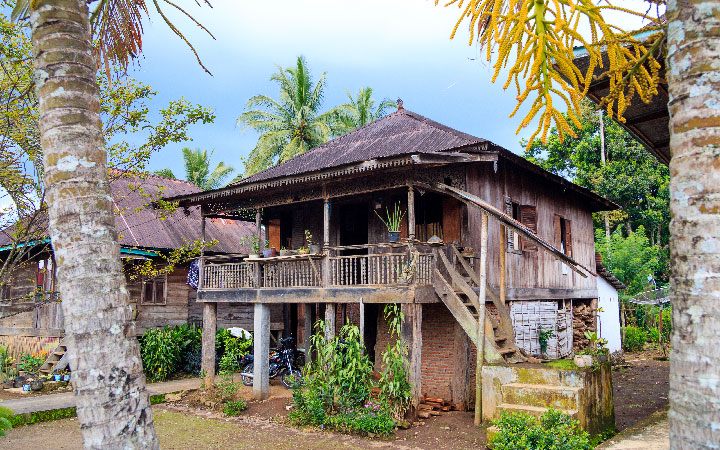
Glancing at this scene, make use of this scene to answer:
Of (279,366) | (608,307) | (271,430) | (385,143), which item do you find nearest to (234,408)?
(271,430)

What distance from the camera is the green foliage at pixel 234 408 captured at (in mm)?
12352

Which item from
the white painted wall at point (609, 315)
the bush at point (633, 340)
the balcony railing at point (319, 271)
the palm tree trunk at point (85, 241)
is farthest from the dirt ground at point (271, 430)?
the bush at point (633, 340)

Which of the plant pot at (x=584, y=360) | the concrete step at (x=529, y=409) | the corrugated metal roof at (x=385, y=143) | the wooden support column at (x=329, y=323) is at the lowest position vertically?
the concrete step at (x=529, y=409)

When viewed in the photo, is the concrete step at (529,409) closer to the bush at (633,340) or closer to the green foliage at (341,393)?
the green foliage at (341,393)

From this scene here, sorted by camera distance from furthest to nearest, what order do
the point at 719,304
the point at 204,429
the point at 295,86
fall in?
the point at 295,86
the point at 204,429
the point at 719,304

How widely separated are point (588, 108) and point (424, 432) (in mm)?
25820

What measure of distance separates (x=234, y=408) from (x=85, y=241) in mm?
10159

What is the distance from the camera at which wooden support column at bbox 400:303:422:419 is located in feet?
34.5

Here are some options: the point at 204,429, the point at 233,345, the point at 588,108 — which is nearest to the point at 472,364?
the point at 204,429

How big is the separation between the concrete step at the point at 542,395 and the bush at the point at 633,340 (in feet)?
51.5

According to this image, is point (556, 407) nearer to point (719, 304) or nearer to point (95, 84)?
point (719, 304)

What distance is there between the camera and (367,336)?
15.1 m

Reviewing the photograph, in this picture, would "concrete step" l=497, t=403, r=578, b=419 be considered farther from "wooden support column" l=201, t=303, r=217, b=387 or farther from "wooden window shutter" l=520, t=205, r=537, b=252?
"wooden support column" l=201, t=303, r=217, b=387

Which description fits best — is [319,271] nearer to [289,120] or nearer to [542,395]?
[542,395]
